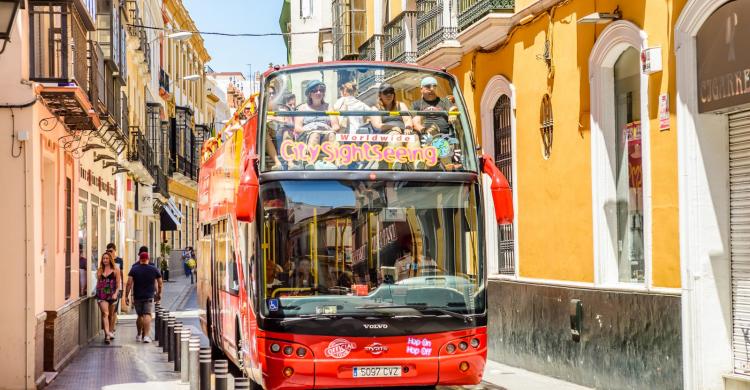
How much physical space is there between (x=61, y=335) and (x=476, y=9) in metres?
7.59

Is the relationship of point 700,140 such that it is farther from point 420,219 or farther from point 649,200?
point 420,219

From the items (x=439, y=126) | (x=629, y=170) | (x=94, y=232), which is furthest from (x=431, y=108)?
(x=94, y=232)

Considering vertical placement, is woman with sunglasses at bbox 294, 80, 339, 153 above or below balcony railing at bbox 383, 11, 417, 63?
below

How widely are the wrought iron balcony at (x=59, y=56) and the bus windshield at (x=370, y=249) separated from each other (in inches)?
180

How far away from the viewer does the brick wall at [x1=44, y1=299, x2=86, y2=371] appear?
15.3 metres

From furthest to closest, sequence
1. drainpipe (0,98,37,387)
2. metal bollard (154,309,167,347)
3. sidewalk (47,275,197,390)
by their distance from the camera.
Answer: metal bollard (154,309,167,347) → sidewalk (47,275,197,390) → drainpipe (0,98,37,387)

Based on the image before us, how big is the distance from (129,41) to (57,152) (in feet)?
64.2

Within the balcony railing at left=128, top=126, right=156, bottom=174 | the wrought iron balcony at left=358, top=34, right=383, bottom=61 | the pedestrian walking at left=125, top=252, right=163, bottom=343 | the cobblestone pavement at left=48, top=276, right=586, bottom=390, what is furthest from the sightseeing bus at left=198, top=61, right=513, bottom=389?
the balcony railing at left=128, top=126, right=156, bottom=174

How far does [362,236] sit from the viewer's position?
35.8 feet

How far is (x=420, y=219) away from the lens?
1100 centimetres

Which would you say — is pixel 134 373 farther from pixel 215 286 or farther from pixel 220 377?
pixel 220 377

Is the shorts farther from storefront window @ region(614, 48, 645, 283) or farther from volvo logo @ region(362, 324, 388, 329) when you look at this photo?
volvo logo @ region(362, 324, 388, 329)

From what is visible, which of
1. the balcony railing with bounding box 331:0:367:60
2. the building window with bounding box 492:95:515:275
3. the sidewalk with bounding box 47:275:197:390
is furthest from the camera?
the balcony railing with bounding box 331:0:367:60

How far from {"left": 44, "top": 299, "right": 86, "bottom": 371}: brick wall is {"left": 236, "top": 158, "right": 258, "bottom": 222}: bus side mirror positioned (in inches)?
233
